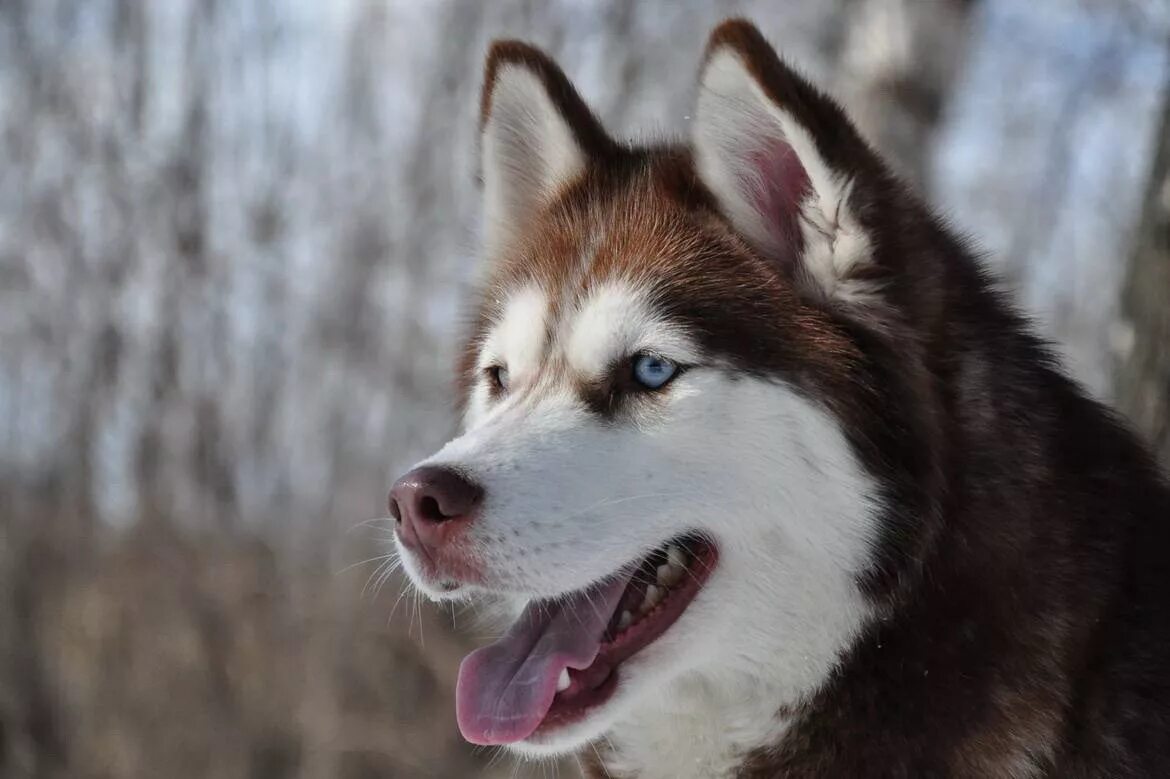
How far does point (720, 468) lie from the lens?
1.93 meters

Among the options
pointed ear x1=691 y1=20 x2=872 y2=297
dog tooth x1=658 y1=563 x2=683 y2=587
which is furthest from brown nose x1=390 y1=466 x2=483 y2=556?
pointed ear x1=691 y1=20 x2=872 y2=297

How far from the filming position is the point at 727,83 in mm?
2035

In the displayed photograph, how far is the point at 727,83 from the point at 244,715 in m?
6.24

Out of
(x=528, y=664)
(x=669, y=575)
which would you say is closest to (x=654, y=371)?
(x=669, y=575)

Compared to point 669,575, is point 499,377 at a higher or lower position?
higher

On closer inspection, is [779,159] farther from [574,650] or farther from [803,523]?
[574,650]

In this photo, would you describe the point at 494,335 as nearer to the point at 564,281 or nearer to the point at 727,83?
the point at 564,281

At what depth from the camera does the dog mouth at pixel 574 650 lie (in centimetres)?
192

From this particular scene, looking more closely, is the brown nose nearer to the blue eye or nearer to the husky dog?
the husky dog

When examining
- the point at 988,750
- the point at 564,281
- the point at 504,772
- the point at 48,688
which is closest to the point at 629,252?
the point at 564,281

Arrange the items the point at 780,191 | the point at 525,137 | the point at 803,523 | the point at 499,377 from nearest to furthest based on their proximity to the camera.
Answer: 1. the point at 803,523
2. the point at 780,191
3. the point at 499,377
4. the point at 525,137

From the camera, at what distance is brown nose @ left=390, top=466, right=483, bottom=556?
1.79m

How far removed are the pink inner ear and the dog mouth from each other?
0.62 metres

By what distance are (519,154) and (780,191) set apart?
86 cm
